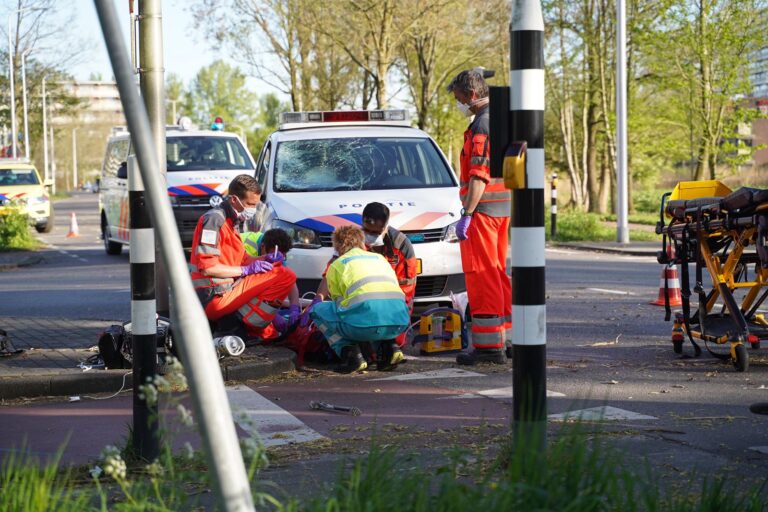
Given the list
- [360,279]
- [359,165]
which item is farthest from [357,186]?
[360,279]

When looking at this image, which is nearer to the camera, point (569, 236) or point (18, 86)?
point (569, 236)

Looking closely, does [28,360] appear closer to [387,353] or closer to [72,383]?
[72,383]

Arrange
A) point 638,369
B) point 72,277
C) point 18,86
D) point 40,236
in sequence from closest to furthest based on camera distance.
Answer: point 638,369
point 72,277
point 40,236
point 18,86

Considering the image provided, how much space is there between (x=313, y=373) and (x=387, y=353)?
54 cm

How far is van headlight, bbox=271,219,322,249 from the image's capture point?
994 centimetres

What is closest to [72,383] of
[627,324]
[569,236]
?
[627,324]

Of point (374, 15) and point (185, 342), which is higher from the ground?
point (374, 15)

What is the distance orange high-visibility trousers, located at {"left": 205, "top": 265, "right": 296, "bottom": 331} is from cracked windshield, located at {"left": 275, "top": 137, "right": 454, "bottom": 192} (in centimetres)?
231

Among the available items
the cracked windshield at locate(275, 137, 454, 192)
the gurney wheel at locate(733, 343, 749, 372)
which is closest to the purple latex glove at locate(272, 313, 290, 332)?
the cracked windshield at locate(275, 137, 454, 192)

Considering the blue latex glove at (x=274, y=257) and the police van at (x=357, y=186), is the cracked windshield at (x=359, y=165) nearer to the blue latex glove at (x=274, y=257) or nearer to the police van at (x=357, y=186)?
the police van at (x=357, y=186)

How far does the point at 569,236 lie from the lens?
25.9 m

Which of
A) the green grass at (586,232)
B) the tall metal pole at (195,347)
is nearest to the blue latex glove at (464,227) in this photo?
the tall metal pole at (195,347)

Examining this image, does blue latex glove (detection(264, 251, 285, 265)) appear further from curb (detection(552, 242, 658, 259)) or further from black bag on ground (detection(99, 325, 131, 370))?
curb (detection(552, 242, 658, 259))

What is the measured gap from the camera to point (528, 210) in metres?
4.59
